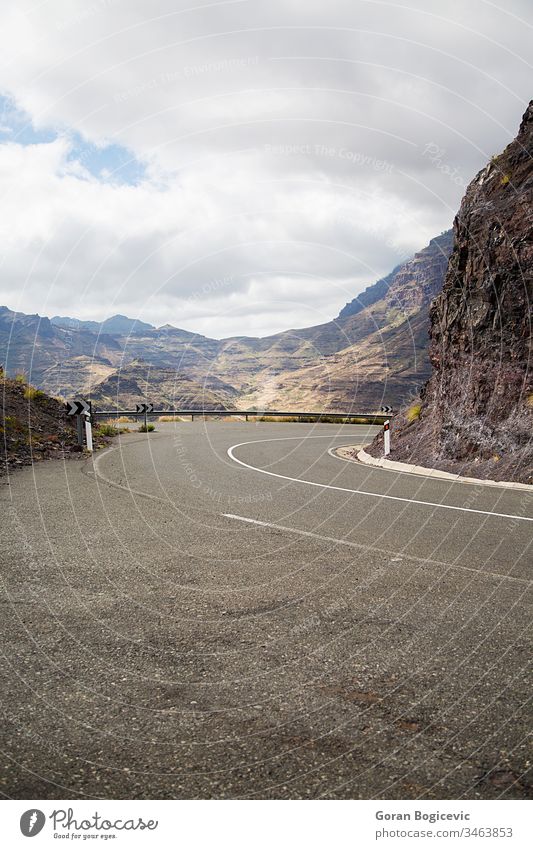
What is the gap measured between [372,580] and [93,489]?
6.91 meters

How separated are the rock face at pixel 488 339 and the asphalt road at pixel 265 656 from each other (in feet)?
21.3

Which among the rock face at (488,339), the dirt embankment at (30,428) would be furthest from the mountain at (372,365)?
the rock face at (488,339)

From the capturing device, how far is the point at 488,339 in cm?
1600

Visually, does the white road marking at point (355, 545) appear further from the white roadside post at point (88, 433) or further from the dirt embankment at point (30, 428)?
the white roadside post at point (88, 433)

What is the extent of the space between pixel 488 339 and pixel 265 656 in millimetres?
13880

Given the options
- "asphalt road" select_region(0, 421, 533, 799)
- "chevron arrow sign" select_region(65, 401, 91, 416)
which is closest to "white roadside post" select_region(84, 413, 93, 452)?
"chevron arrow sign" select_region(65, 401, 91, 416)

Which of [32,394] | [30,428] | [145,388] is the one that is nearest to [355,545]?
[30,428]

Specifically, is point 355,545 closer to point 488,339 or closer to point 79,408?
point 488,339

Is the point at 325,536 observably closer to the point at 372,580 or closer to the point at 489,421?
the point at 372,580

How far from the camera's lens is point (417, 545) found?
6.94 meters

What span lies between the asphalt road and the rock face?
21.3 feet

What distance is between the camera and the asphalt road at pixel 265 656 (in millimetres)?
2699

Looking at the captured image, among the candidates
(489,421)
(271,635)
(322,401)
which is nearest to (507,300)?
(489,421)

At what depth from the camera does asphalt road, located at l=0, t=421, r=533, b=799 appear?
2699 mm
